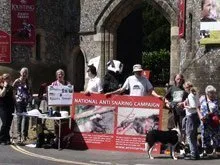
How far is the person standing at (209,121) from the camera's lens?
12797 millimetres

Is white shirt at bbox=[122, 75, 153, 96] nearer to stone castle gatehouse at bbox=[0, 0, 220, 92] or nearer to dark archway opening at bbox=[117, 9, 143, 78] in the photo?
stone castle gatehouse at bbox=[0, 0, 220, 92]

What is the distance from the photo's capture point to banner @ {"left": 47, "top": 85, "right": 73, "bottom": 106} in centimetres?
1392

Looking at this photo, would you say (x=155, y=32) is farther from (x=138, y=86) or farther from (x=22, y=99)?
(x=138, y=86)

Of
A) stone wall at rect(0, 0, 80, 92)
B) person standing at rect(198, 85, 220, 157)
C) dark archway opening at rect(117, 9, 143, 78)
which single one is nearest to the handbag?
person standing at rect(198, 85, 220, 157)

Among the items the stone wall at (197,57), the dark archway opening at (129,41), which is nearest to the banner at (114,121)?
the stone wall at (197,57)

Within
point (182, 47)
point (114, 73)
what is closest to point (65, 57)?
point (182, 47)

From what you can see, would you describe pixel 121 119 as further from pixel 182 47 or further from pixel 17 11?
pixel 17 11

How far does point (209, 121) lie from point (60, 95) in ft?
10.8

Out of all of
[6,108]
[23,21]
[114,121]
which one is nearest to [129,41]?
[23,21]

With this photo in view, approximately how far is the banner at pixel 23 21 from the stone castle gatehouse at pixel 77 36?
300 mm

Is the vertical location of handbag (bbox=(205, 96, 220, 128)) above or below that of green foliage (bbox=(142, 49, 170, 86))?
below

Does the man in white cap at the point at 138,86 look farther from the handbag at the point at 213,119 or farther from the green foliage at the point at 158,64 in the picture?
the green foliage at the point at 158,64

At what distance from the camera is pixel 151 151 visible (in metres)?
12.6

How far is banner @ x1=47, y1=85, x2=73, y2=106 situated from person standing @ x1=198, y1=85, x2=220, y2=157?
288 cm
